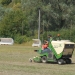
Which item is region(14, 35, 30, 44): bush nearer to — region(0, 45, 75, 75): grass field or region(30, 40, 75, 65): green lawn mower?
region(0, 45, 75, 75): grass field

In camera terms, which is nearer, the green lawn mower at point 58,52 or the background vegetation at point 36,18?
the green lawn mower at point 58,52

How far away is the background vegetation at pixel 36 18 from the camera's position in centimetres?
5450

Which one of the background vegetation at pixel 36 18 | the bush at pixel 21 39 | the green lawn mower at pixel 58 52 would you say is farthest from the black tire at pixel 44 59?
the background vegetation at pixel 36 18

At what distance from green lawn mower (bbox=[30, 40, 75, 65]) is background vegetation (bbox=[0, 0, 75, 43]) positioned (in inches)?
1400

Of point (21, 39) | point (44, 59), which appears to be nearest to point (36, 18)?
point (21, 39)

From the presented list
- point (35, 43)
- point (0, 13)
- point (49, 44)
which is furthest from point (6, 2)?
point (49, 44)

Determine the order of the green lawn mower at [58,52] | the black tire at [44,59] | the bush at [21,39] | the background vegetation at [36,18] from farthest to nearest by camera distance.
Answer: the background vegetation at [36,18]
the bush at [21,39]
the black tire at [44,59]
the green lawn mower at [58,52]

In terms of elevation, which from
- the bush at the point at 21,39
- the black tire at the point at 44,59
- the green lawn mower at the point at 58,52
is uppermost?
the green lawn mower at the point at 58,52

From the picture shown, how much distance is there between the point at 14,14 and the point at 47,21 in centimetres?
686

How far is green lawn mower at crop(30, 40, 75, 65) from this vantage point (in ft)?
58.4

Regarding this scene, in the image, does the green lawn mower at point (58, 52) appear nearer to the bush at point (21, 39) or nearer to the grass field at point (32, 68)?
the grass field at point (32, 68)

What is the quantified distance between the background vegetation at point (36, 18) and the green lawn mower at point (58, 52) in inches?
1400

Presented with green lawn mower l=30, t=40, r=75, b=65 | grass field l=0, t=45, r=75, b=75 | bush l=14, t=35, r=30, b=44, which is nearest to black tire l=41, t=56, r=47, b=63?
green lawn mower l=30, t=40, r=75, b=65

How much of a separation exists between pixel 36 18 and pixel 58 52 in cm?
4212
